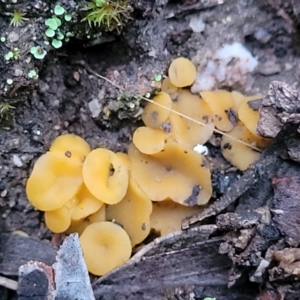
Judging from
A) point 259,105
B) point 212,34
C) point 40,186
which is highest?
point 212,34

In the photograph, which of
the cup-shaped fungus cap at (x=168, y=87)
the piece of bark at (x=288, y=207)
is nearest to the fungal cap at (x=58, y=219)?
the cup-shaped fungus cap at (x=168, y=87)

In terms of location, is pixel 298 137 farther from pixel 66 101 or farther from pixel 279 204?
pixel 66 101

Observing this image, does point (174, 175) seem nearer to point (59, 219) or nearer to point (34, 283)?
point (59, 219)

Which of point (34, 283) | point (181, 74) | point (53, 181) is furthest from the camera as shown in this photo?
point (181, 74)

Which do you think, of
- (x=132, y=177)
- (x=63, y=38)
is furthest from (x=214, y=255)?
(x=63, y=38)

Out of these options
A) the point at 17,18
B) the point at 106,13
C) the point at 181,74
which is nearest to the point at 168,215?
the point at 181,74

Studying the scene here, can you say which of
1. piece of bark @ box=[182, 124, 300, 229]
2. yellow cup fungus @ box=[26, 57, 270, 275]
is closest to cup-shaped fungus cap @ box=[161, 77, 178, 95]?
yellow cup fungus @ box=[26, 57, 270, 275]
